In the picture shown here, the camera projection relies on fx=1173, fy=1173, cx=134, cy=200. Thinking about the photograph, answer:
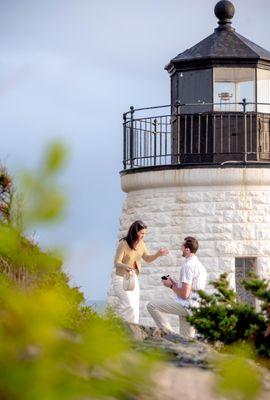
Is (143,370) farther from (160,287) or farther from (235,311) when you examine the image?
(160,287)

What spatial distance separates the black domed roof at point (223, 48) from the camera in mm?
19844

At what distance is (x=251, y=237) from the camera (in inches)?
737

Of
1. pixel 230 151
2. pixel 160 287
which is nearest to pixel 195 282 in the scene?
pixel 160 287

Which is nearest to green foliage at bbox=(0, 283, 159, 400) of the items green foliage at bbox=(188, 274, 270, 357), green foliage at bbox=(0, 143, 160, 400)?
green foliage at bbox=(0, 143, 160, 400)

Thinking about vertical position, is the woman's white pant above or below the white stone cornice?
below

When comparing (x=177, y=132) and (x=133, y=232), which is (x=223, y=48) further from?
(x=133, y=232)

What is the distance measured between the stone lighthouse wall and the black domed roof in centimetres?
207

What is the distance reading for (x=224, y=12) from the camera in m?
20.8

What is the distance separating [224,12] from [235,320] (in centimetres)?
1211

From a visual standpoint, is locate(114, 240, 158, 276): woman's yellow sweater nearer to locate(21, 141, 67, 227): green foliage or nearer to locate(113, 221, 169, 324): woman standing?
locate(113, 221, 169, 324): woman standing

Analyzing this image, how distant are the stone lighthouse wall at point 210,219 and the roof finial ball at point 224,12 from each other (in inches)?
124

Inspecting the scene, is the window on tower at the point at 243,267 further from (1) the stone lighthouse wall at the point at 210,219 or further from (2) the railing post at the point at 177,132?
(2) the railing post at the point at 177,132

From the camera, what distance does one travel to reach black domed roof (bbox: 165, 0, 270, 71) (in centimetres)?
1984

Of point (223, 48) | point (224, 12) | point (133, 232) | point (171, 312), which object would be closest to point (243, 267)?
point (223, 48)
